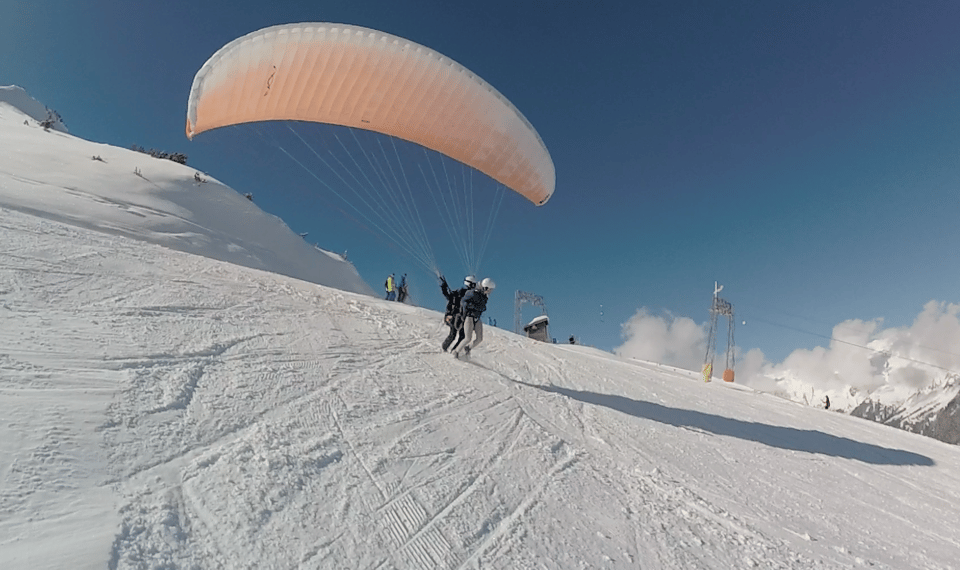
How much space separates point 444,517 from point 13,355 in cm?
362

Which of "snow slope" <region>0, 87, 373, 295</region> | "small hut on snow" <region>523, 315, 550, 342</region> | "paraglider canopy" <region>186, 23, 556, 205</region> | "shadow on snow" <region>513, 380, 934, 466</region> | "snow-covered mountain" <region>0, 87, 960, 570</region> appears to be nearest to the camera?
"snow-covered mountain" <region>0, 87, 960, 570</region>

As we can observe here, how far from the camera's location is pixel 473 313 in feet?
27.2

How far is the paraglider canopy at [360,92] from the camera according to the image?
900 centimetres

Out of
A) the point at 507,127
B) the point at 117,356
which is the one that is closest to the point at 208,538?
the point at 117,356

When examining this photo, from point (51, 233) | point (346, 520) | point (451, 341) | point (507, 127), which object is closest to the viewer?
point (346, 520)

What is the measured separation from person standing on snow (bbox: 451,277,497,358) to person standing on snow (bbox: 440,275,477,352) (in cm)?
10

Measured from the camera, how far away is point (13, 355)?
3822 mm

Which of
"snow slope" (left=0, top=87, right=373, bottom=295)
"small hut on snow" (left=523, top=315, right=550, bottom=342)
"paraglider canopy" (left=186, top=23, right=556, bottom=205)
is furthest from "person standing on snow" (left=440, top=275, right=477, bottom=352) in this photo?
"small hut on snow" (left=523, top=315, right=550, bottom=342)

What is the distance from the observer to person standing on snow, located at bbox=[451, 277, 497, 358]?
27.0ft

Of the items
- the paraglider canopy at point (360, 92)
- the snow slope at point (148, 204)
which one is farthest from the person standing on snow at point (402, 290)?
the paraglider canopy at point (360, 92)

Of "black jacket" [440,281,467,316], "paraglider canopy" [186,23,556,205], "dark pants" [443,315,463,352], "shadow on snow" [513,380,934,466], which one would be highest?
"paraglider canopy" [186,23,556,205]

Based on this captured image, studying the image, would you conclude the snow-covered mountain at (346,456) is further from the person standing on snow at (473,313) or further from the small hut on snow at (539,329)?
the small hut on snow at (539,329)

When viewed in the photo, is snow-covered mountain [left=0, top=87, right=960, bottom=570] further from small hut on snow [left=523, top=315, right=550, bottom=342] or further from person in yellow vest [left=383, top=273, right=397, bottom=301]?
small hut on snow [left=523, top=315, right=550, bottom=342]

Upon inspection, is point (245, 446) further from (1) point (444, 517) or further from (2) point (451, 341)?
(2) point (451, 341)
